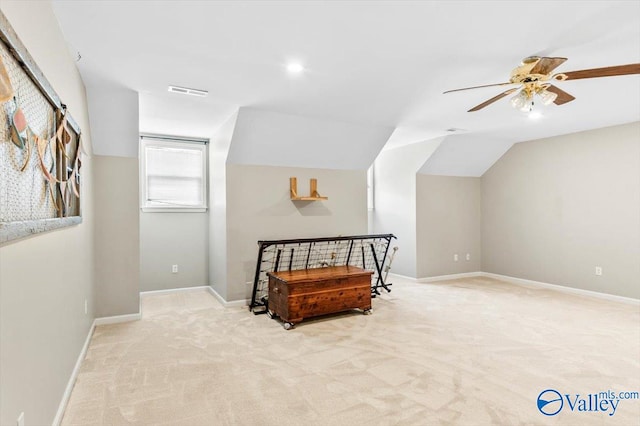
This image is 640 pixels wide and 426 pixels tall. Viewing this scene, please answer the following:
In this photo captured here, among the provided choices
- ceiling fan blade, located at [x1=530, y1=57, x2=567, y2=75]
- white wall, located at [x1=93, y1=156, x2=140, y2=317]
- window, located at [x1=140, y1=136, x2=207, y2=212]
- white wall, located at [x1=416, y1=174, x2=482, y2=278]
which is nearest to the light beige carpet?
white wall, located at [x1=93, y1=156, x2=140, y2=317]

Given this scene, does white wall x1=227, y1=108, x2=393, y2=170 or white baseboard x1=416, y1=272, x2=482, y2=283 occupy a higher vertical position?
white wall x1=227, y1=108, x2=393, y2=170

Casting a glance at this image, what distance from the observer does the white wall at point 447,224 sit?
6332mm

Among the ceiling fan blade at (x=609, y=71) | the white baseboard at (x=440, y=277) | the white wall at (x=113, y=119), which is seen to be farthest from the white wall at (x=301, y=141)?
the ceiling fan blade at (x=609, y=71)

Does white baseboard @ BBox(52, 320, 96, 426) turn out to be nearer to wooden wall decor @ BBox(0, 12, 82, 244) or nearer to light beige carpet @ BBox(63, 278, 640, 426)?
light beige carpet @ BBox(63, 278, 640, 426)

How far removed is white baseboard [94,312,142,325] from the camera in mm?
3922

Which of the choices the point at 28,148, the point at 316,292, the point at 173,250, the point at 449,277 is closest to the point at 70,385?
the point at 28,148

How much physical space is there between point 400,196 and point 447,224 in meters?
1.02

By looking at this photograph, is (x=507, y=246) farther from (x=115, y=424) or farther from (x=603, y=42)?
(x=115, y=424)

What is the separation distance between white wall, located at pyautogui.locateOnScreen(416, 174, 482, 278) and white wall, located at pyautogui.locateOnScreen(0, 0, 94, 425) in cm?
512

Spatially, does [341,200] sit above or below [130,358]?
above

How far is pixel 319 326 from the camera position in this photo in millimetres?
3889

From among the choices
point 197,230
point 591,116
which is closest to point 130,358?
point 197,230

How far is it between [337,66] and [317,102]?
0.98m

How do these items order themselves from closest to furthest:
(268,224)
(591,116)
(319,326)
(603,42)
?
(603,42) → (319,326) → (591,116) → (268,224)
